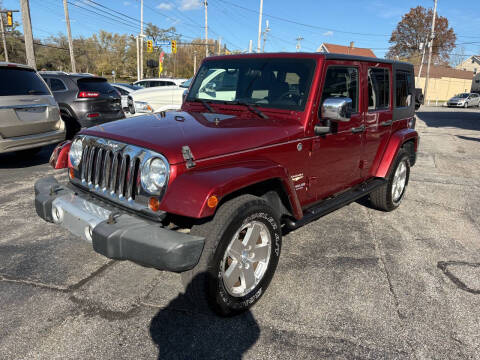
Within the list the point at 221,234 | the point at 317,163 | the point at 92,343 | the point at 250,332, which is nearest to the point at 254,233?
the point at 221,234

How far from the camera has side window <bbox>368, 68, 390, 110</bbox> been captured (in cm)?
403

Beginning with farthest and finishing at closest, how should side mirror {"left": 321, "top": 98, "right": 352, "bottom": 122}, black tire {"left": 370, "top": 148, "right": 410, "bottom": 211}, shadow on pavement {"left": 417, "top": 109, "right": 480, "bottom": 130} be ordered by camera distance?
1. shadow on pavement {"left": 417, "top": 109, "right": 480, "bottom": 130}
2. black tire {"left": 370, "top": 148, "right": 410, "bottom": 211}
3. side mirror {"left": 321, "top": 98, "right": 352, "bottom": 122}

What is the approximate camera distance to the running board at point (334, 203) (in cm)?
311

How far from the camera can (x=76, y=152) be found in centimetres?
307

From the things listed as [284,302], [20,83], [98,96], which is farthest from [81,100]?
[284,302]

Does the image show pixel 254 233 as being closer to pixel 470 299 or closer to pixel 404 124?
pixel 470 299

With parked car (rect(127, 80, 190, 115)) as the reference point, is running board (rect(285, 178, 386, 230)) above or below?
below

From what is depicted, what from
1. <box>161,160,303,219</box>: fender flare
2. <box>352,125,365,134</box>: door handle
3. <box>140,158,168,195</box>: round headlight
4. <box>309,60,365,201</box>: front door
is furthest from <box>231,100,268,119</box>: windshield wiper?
<box>140,158,168,195</box>: round headlight

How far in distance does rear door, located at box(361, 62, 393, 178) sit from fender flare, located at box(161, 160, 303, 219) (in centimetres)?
195

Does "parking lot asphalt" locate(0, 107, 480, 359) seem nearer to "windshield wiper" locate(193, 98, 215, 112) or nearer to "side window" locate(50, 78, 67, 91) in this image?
"windshield wiper" locate(193, 98, 215, 112)

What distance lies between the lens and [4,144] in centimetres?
591

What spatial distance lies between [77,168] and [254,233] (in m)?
1.61

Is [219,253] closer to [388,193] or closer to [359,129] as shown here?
[359,129]

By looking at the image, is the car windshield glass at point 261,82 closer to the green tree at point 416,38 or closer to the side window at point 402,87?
the side window at point 402,87
